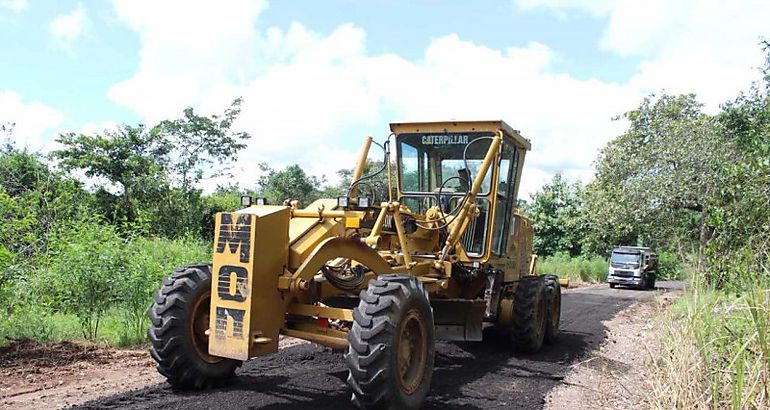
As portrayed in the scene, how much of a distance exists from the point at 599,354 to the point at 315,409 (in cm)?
506

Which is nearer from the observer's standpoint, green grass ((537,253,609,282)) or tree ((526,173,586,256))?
green grass ((537,253,609,282))

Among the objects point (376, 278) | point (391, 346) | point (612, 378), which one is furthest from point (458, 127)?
point (391, 346)

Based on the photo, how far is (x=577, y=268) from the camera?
30.4 m

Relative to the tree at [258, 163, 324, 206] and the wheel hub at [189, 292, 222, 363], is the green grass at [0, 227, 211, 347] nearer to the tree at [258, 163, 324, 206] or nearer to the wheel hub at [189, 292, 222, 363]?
the wheel hub at [189, 292, 222, 363]

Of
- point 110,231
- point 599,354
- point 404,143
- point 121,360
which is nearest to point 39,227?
point 110,231

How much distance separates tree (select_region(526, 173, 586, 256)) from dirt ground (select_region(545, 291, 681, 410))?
26548 mm

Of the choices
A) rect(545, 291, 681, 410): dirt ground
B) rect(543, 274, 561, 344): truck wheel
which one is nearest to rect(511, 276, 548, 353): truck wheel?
rect(543, 274, 561, 344): truck wheel

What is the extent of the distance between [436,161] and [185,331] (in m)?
4.15

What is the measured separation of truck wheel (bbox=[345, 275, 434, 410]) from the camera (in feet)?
16.0

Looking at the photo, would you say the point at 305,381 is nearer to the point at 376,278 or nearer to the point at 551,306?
the point at 376,278

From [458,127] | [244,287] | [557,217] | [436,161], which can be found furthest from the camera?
[557,217]

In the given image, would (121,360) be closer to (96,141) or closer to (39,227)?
(39,227)

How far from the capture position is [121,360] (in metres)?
7.58

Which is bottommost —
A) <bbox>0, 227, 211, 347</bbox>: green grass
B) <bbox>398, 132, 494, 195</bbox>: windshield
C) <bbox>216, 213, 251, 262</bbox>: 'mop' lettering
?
<bbox>0, 227, 211, 347</bbox>: green grass
